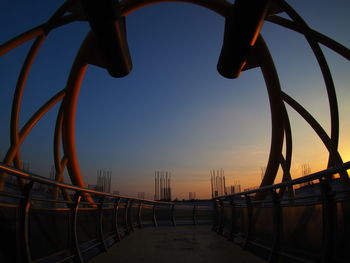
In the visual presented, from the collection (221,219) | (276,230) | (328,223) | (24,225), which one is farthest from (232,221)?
(24,225)

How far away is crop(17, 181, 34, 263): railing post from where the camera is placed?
8.21 feet

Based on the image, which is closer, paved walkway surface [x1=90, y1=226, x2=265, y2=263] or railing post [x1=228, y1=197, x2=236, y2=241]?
paved walkway surface [x1=90, y1=226, x2=265, y2=263]

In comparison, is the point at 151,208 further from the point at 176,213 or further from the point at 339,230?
the point at 339,230

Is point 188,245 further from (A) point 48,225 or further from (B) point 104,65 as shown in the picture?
(B) point 104,65

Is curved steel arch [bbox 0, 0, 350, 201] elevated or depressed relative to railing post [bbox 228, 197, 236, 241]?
elevated

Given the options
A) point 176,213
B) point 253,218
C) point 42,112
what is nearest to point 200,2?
point 253,218

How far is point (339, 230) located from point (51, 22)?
1034 cm

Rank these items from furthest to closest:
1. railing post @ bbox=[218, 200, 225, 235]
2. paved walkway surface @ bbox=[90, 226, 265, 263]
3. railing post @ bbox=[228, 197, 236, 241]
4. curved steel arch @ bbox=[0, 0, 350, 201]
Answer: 1. curved steel arch @ bbox=[0, 0, 350, 201]
2. railing post @ bbox=[218, 200, 225, 235]
3. railing post @ bbox=[228, 197, 236, 241]
4. paved walkway surface @ bbox=[90, 226, 265, 263]

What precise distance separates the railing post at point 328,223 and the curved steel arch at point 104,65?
7.42 m

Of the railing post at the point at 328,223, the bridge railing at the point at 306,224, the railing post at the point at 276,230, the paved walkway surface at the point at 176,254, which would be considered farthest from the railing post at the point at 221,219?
the railing post at the point at 328,223

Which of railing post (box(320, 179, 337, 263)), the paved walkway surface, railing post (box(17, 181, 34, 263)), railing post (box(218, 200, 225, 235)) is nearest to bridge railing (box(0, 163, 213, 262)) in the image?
railing post (box(17, 181, 34, 263))

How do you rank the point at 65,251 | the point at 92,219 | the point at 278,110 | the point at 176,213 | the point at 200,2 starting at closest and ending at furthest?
the point at 65,251, the point at 92,219, the point at 200,2, the point at 278,110, the point at 176,213

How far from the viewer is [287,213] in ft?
12.1

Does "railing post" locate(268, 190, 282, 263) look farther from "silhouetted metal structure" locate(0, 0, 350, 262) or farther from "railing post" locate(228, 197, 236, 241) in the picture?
"railing post" locate(228, 197, 236, 241)
